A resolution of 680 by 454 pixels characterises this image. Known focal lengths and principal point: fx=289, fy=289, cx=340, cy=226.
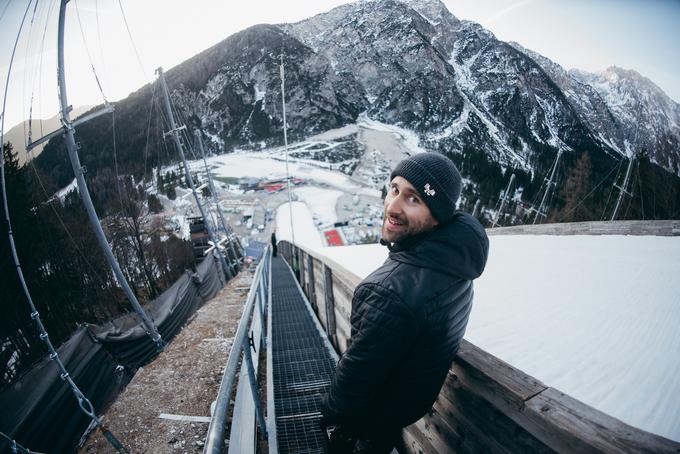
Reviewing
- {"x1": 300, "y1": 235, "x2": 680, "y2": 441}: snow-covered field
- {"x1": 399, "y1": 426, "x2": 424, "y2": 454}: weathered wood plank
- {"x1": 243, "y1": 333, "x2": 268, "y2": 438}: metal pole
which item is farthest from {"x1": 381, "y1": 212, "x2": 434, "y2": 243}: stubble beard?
{"x1": 300, "y1": 235, "x2": 680, "y2": 441}: snow-covered field

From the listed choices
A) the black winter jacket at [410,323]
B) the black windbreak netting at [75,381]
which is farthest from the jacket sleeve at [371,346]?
the black windbreak netting at [75,381]

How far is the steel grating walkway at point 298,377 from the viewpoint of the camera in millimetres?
2873

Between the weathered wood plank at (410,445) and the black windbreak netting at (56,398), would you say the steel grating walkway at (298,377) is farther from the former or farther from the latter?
the black windbreak netting at (56,398)

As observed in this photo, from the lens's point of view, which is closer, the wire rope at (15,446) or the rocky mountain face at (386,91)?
the wire rope at (15,446)

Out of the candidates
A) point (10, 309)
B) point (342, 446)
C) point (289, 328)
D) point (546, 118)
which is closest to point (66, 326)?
point (10, 309)

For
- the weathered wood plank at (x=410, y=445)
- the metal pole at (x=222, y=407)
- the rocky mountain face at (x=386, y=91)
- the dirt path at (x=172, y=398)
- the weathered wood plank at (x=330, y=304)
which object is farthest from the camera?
the rocky mountain face at (x=386, y=91)

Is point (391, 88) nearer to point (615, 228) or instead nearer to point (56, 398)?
point (615, 228)

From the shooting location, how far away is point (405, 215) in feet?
4.74

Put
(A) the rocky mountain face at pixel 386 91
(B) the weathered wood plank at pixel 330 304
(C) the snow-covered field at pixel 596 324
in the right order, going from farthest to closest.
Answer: (A) the rocky mountain face at pixel 386 91 → (B) the weathered wood plank at pixel 330 304 → (C) the snow-covered field at pixel 596 324

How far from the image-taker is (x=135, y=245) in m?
23.0

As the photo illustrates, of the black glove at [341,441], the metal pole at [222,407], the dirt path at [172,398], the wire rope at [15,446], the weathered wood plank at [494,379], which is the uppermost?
the metal pole at [222,407]

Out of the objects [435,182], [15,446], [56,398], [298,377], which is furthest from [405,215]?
[56,398]

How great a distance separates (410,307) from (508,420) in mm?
645

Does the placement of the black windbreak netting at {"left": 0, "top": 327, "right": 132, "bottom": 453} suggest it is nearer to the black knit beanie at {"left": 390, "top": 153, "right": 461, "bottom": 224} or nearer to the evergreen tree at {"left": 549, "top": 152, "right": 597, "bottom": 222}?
the black knit beanie at {"left": 390, "top": 153, "right": 461, "bottom": 224}
